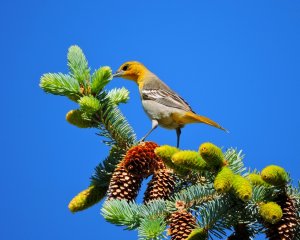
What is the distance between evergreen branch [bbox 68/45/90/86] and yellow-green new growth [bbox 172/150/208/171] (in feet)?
4.56

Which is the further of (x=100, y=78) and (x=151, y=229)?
(x=100, y=78)

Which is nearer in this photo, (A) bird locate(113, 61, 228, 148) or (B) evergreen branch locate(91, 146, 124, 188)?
(B) evergreen branch locate(91, 146, 124, 188)

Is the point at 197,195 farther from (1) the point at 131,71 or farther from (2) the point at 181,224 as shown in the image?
(1) the point at 131,71

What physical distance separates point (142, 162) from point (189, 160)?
2.33 feet

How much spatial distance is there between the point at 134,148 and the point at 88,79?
2.45 feet

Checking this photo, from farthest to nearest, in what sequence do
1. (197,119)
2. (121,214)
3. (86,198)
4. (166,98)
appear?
(166,98), (197,119), (86,198), (121,214)

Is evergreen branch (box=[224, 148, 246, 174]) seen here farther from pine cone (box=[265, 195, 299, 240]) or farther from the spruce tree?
pine cone (box=[265, 195, 299, 240])

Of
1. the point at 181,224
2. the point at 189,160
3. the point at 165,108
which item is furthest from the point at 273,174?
the point at 165,108

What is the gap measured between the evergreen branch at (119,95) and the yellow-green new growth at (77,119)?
0.41 m

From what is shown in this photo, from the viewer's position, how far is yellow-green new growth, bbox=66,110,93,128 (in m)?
3.70

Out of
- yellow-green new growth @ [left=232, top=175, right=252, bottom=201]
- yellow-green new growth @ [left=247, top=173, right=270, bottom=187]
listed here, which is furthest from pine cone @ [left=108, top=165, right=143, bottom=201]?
yellow-green new growth @ [left=232, top=175, right=252, bottom=201]

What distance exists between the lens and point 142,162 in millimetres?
3152

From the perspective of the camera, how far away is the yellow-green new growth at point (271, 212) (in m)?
2.44

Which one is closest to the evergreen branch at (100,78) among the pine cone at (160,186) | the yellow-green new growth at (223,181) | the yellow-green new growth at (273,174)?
the pine cone at (160,186)
